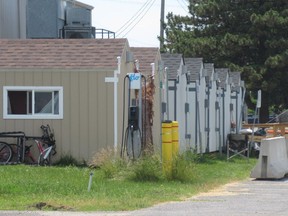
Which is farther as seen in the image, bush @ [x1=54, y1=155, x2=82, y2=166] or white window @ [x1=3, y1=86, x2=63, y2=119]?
white window @ [x1=3, y1=86, x2=63, y2=119]

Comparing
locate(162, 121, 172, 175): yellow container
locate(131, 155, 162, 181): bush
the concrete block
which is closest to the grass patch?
locate(131, 155, 162, 181): bush

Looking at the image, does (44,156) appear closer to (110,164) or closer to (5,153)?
(5,153)

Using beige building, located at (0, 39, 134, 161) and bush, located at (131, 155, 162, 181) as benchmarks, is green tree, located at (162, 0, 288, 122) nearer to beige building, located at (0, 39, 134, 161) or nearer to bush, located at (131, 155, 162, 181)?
beige building, located at (0, 39, 134, 161)

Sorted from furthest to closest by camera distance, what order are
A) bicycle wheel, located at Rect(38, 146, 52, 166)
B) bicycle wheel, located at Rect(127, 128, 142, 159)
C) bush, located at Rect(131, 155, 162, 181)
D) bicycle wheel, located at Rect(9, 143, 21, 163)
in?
bicycle wheel, located at Rect(9, 143, 21, 163), bicycle wheel, located at Rect(38, 146, 52, 166), bicycle wheel, located at Rect(127, 128, 142, 159), bush, located at Rect(131, 155, 162, 181)

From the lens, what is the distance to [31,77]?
23.5 metres

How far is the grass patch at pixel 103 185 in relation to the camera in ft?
49.1

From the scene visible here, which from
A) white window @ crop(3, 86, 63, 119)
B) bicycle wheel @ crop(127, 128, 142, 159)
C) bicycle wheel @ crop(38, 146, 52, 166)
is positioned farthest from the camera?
white window @ crop(3, 86, 63, 119)

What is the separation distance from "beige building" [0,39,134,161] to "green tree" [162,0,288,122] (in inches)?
808

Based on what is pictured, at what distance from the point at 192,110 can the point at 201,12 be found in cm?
1539

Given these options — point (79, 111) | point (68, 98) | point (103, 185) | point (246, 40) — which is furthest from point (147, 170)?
point (246, 40)

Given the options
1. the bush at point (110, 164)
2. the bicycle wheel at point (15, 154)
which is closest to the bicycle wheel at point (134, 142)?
the bush at point (110, 164)

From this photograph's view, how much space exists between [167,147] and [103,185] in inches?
94.3

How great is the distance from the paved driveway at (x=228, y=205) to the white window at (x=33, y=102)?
666cm

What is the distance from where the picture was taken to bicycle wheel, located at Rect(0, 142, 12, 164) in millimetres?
23219
